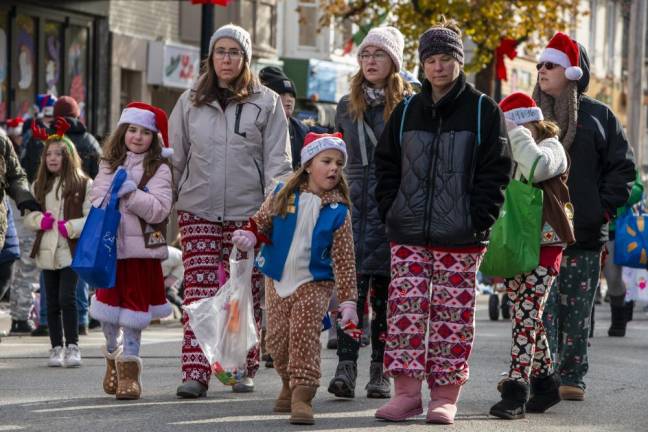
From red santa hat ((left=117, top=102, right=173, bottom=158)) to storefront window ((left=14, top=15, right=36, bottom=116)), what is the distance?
14169mm

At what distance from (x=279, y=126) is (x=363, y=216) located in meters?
0.68

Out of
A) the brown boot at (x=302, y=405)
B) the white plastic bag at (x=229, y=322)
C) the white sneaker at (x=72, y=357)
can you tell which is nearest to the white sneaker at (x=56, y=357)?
the white sneaker at (x=72, y=357)

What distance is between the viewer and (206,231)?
969 cm

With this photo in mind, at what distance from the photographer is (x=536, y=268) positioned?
9.01m

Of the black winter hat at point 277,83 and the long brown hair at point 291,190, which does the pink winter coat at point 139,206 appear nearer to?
the long brown hair at point 291,190

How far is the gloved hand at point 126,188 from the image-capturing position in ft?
31.2

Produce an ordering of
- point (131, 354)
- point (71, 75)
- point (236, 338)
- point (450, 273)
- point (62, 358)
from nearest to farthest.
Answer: point (450, 273), point (236, 338), point (131, 354), point (62, 358), point (71, 75)

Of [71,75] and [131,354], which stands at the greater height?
[71,75]

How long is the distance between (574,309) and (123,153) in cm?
264

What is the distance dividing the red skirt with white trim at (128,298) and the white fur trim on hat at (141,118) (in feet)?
2.42

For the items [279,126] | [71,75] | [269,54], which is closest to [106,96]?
[71,75]

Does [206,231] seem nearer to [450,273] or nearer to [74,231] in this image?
[450,273]

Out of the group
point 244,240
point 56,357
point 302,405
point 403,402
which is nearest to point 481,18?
point 56,357

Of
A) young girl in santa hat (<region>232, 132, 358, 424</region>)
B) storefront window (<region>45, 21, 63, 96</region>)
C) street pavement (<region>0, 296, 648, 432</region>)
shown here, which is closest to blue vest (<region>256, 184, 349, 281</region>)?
young girl in santa hat (<region>232, 132, 358, 424</region>)
